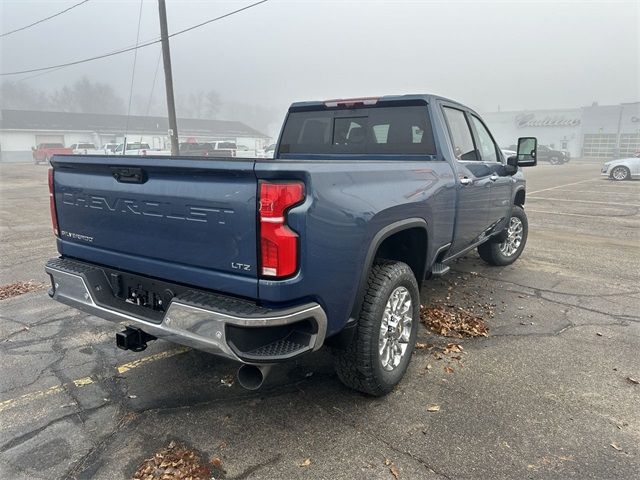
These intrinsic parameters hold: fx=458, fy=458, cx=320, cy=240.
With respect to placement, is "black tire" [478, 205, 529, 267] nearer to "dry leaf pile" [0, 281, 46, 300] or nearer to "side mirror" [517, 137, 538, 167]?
"side mirror" [517, 137, 538, 167]

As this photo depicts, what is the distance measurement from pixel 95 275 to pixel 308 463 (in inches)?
71.2

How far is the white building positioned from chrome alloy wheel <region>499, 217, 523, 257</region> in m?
41.3

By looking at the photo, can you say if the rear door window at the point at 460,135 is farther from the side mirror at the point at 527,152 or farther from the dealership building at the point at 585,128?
the dealership building at the point at 585,128

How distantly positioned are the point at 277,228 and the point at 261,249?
0.14m

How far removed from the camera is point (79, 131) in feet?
187

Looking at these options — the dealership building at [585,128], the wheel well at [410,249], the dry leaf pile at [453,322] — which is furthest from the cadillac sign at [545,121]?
the wheel well at [410,249]

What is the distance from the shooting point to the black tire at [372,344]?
288cm

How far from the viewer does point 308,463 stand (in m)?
2.52

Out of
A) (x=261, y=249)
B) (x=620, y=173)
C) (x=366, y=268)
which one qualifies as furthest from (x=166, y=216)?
(x=620, y=173)

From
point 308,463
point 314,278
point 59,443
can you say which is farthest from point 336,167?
point 59,443

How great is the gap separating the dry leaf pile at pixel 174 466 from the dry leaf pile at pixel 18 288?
Result: 3.80 m

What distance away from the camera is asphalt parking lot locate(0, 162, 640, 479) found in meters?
2.53

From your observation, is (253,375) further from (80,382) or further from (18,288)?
(18,288)

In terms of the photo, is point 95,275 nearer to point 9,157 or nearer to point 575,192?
point 575,192
